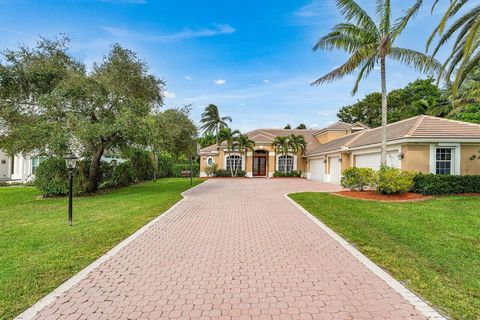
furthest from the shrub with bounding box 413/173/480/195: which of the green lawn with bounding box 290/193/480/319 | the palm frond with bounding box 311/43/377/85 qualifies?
the palm frond with bounding box 311/43/377/85

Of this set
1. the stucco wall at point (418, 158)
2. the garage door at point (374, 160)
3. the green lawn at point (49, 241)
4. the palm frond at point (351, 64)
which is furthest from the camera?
the garage door at point (374, 160)

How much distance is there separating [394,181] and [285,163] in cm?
2012

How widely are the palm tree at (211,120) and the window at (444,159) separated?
129ft

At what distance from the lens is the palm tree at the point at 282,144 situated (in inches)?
1209

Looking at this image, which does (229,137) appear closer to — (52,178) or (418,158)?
(52,178)

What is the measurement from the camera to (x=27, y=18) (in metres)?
13.0

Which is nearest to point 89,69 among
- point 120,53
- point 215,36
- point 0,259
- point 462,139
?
point 120,53

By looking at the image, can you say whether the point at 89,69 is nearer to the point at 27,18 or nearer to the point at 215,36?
the point at 27,18

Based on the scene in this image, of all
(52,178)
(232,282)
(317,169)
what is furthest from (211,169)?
(232,282)

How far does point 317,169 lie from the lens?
28.2 metres

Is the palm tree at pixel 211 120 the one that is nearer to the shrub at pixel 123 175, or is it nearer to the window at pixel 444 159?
the shrub at pixel 123 175

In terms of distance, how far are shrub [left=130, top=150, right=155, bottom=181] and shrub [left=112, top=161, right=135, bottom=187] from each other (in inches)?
55.8

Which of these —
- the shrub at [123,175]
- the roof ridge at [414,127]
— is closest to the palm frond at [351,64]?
the roof ridge at [414,127]

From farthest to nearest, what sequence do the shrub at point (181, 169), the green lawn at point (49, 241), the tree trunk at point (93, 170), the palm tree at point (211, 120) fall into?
the palm tree at point (211, 120) < the shrub at point (181, 169) < the tree trunk at point (93, 170) < the green lawn at point (49, 241)
